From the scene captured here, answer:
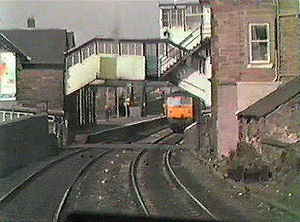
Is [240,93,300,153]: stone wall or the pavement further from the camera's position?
[240,93,300,153]: stone wall

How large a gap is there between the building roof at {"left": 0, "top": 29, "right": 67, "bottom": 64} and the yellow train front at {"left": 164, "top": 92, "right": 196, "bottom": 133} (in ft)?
39.3

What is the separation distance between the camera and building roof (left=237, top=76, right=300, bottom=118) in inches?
663

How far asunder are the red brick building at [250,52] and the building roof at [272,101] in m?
0.77

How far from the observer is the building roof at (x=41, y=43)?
35.0m

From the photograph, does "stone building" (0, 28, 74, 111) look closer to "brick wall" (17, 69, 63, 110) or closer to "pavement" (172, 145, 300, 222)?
"brick wall" (17, 69, 63, 110)

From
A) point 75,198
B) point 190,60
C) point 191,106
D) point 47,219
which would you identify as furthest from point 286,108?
point 191,106

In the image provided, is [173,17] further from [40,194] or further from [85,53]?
[40,194]

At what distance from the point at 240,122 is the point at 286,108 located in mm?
4024

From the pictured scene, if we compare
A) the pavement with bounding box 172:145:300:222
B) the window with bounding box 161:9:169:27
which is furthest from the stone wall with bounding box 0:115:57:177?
the window with bounding box 161:9:169:27

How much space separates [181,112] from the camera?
44156 mm

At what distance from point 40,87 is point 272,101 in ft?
60.3

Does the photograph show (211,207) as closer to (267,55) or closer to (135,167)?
(135,167)

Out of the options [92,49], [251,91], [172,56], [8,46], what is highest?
[8,46]

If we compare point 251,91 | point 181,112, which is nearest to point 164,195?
point 251,91
